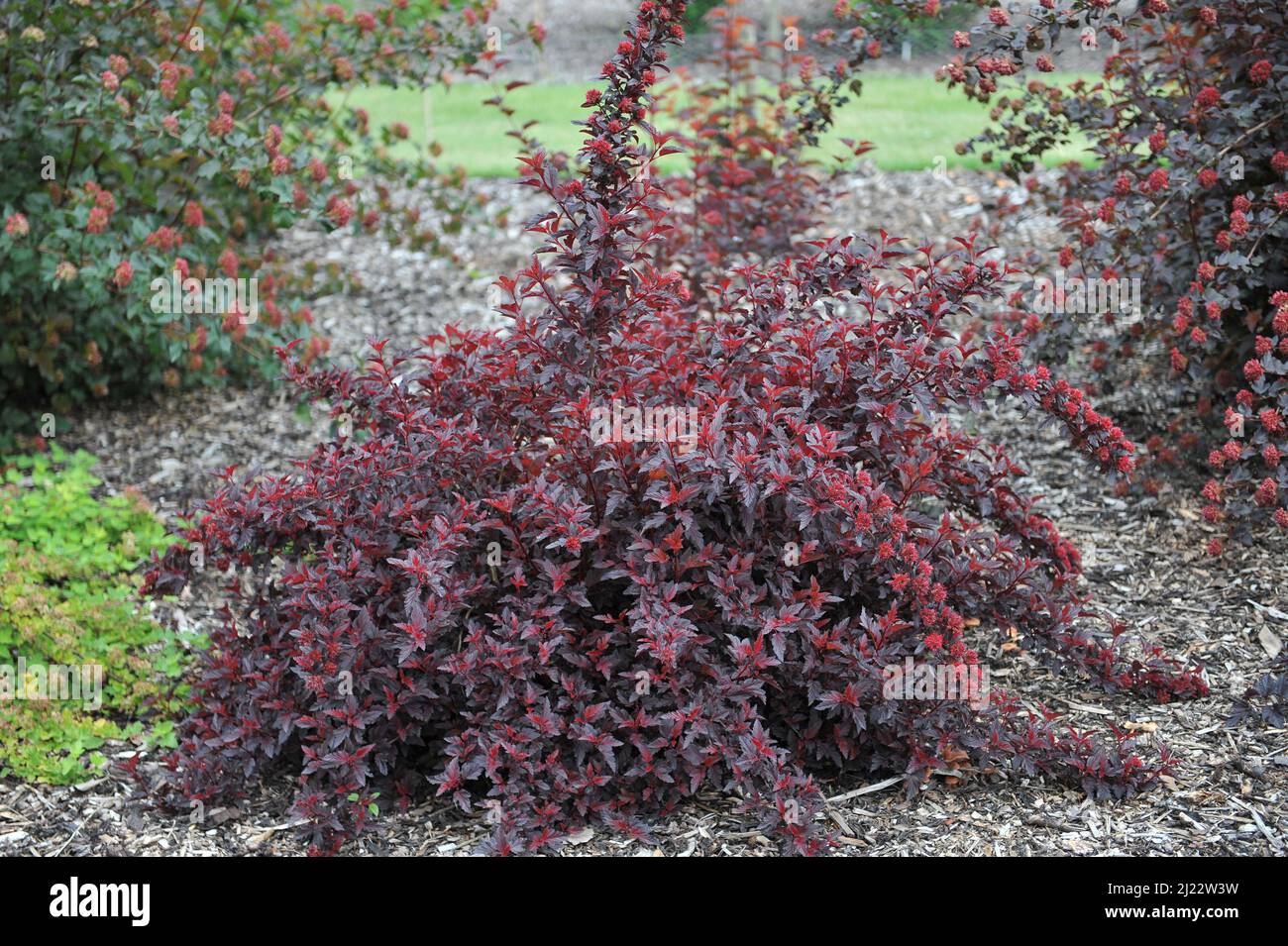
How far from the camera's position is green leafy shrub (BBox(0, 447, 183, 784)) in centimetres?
323

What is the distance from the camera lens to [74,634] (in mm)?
3422

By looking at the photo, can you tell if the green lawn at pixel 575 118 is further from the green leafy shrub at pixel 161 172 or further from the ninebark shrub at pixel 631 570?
the ninebark shrub at pixel 631 570

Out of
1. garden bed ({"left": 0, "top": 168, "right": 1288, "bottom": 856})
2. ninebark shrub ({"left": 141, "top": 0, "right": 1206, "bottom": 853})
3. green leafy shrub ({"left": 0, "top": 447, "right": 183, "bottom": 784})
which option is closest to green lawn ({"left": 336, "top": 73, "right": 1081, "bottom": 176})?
garden bed ({"left": 0, "top": 168, "right": 1288, "bottom": 856})

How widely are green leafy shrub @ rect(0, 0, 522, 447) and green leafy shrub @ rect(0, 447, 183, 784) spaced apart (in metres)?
0.66

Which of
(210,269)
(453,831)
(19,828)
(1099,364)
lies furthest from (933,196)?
(19,828)

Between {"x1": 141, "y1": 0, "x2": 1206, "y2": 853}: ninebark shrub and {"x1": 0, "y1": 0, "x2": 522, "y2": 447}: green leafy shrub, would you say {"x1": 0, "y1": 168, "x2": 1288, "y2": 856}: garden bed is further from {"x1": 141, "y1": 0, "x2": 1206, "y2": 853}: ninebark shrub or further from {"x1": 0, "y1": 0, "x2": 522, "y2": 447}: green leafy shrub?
{"x1": 0, "y1": 0, "x2": 522, "y2": 447}: green leafy shrub

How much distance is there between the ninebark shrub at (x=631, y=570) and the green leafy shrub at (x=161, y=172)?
1532 mm

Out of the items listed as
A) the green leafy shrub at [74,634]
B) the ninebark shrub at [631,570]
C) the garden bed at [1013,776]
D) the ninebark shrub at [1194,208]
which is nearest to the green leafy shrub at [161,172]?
the garden bed at [1013,776]

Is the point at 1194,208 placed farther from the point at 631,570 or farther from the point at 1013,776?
the point at 631,570

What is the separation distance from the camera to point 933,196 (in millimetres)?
7016

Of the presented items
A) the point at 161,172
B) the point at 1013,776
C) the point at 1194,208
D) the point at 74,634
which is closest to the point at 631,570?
the point at 1013,776

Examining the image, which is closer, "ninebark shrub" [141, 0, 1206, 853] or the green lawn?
"ninebark shrub" [141, 0, 1206, 853]

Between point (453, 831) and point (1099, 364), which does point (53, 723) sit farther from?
point (1099, 364)
